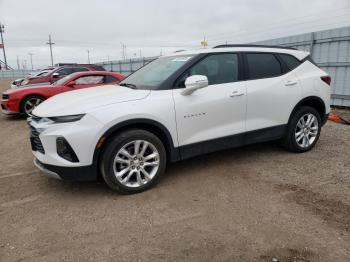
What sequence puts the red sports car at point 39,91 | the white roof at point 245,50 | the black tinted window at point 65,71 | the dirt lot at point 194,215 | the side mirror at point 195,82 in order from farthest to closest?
the black tinted window at point 65,71
the red sports car at point 39,91
the white roof at point 245,50
the side mirror at point 195,82
the dirt lot at point 194,215

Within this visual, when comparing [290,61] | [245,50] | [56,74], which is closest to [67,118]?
[245,50]

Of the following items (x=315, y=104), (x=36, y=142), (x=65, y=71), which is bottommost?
(x=36, y=142)

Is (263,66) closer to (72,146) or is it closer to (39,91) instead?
(72,146)

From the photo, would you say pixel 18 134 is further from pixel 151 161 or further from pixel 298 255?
pixel 298 255

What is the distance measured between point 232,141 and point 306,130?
5.20 ft

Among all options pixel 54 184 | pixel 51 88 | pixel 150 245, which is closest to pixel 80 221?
pixel 150 245

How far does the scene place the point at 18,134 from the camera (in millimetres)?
6969

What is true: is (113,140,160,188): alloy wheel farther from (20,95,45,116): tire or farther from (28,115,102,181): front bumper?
(20,95,45,116): tire

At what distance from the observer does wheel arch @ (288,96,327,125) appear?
486 centimetres

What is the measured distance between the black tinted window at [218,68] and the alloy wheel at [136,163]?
45.0 inches

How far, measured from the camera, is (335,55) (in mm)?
8945

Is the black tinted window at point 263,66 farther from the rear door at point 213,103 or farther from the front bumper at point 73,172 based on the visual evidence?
the front bumper at point 73,172

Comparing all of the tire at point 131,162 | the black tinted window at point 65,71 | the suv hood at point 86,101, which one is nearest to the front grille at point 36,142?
the suv hood at point 86,101

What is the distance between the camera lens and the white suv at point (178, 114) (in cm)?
335
